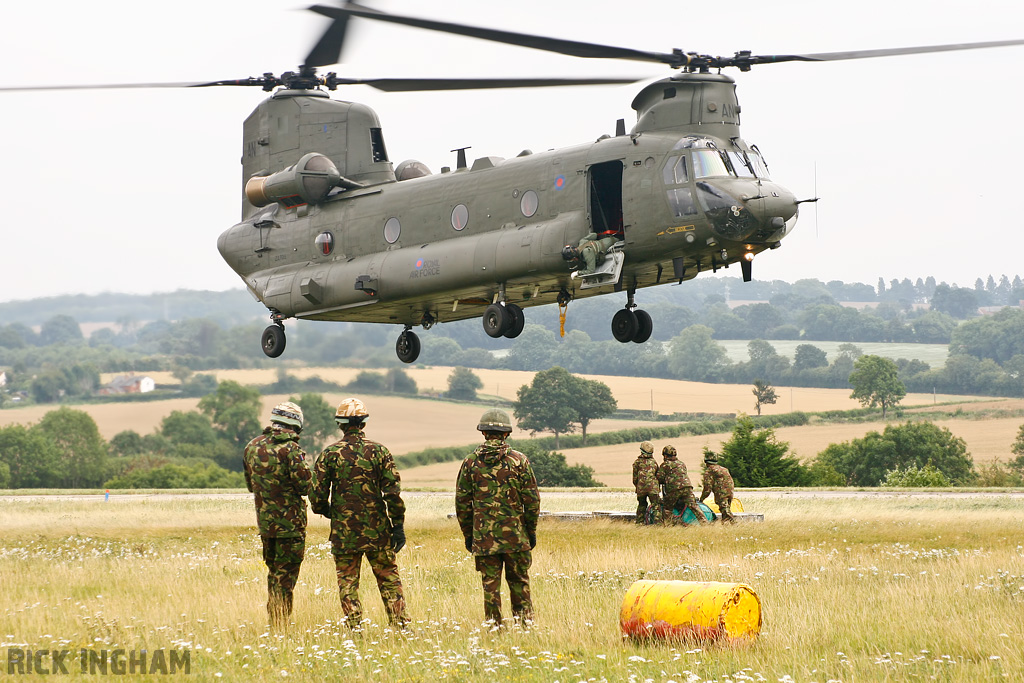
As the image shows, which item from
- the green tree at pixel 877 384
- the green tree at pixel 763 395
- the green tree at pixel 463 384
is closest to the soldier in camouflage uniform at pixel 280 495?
the green tree at pixel 463 384

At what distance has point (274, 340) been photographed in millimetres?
27297

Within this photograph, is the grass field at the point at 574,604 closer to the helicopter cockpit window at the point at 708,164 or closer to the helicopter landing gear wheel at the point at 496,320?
the helicopter landing gear wheel at the point at 496,320

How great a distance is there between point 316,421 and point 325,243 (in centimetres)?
4264

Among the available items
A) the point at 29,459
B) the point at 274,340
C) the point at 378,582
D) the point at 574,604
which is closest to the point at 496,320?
the point at 274,340

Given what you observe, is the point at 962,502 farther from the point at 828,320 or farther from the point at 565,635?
the point at 828,320

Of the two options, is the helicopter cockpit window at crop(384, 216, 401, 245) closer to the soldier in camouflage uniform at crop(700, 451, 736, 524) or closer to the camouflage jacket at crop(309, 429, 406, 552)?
the soldier in camouflage uniform at crop(700, 451, 736, 524)

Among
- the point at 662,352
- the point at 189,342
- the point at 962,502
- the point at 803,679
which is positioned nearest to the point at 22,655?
the point at 803,679

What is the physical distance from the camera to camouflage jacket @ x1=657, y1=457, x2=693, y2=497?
21453mm

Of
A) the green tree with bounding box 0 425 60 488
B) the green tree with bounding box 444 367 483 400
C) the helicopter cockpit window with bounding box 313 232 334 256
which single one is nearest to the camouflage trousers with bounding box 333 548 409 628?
the helicopter cockpit window with bounding box 313 232 334 256

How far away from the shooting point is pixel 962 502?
1183 inches

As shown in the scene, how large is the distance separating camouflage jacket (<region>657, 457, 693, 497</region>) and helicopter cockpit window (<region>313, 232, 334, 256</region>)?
28.7 feet

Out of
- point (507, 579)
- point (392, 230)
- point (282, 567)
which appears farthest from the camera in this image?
point (392, 230)

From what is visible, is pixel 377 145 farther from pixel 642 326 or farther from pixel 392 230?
→ pixel 642 326

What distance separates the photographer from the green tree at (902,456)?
2496 inches
